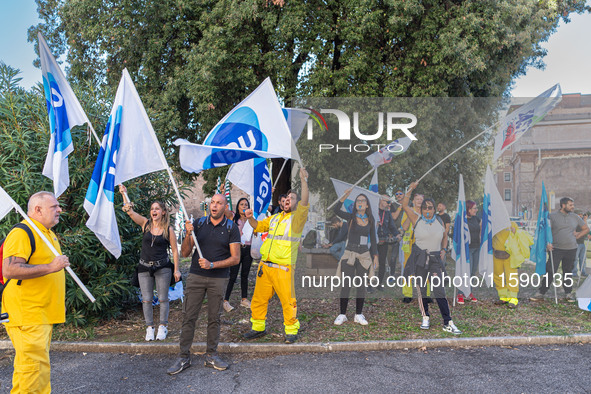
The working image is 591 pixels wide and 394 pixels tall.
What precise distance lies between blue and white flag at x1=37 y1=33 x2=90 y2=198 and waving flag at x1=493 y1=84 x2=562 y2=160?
22.8ft

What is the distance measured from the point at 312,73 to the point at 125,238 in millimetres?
7756

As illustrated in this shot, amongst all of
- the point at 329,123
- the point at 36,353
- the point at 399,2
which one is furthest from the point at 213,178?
the point at 36,353

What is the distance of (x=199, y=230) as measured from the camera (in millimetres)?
5301

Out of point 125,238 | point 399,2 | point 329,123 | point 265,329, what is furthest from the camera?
point 329,123

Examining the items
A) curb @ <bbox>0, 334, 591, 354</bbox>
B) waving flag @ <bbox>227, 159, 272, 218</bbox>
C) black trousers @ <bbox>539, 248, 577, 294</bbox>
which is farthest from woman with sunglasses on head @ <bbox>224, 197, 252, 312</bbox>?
black trousers @ <bbox>539, 248, 577, 294</bbox>

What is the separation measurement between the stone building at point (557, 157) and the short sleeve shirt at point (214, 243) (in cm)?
1288

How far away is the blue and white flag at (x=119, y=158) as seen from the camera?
16.8 feet

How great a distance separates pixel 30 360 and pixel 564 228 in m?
9.27

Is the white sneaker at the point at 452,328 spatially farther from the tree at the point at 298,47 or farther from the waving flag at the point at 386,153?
the tree at the point at 298,47

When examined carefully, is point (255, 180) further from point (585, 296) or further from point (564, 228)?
point (564, 228)

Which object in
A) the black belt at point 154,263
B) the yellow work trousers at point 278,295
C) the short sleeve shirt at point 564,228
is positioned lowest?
the yellow work trousers at point 278,295

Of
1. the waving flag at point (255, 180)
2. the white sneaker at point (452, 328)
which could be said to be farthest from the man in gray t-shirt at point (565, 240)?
the waving flag at point (255, 180)

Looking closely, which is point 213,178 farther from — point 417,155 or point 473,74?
point 473,74

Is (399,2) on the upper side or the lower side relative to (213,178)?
upper
